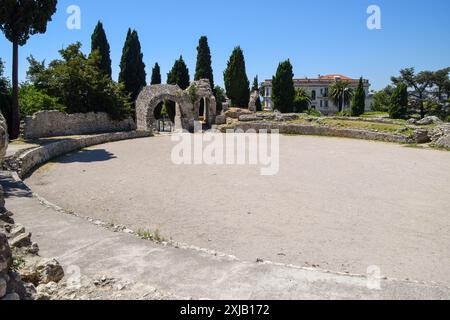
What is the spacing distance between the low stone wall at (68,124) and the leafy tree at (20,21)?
37.4 inches

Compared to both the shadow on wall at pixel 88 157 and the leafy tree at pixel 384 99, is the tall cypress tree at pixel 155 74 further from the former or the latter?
the leafy tree at pixel 384 99

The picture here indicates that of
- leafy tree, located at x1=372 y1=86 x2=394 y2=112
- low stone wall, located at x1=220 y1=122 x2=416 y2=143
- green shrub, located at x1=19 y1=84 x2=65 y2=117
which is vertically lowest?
low stone wall, located at x1=220 y1=122 x2=416 y2=143

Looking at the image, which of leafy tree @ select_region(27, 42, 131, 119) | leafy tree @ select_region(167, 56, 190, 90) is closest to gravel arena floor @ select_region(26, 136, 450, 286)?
leafy tree @ select_region(27, 42, 131, 119)

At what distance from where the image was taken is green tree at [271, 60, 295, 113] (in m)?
41.6

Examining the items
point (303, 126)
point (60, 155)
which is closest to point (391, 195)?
point (60, 155)

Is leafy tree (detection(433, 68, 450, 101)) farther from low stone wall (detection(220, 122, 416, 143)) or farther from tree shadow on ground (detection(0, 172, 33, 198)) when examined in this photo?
tree shadow on ground (detection(0, 172, 33, 198))

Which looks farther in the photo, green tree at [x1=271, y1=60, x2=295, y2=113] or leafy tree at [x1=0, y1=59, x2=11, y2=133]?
green tree at [x1=271, y1=60, x2=295, y2=113]

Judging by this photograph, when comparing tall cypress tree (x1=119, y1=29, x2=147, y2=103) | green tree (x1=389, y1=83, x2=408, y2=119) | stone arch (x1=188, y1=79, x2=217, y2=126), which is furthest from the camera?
green tree (x1=389, y1=83, x2=408, y2=119)

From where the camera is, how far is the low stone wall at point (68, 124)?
23.2m

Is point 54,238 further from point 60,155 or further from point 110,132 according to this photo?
point 110,132

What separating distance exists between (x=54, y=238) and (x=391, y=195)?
10.2 m

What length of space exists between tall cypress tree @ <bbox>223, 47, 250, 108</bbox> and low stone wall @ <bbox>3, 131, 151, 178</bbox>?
14.5 metres

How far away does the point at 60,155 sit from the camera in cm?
2106

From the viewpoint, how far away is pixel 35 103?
2559 cm
